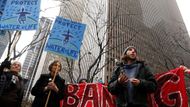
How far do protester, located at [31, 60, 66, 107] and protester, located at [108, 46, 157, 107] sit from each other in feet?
3.73

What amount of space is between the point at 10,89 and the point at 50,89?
3.37 ft

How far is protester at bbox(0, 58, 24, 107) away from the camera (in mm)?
5129

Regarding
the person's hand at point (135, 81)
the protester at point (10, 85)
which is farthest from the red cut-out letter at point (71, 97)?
the person's hand at point (135, 81)

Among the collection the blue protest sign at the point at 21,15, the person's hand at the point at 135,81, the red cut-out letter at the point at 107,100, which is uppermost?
the blue protest sign at the point at 21,15

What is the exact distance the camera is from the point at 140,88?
13.6 feet

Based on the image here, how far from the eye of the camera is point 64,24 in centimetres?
702

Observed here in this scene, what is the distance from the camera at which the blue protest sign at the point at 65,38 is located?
21.5ft

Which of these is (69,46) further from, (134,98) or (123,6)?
(123,6)

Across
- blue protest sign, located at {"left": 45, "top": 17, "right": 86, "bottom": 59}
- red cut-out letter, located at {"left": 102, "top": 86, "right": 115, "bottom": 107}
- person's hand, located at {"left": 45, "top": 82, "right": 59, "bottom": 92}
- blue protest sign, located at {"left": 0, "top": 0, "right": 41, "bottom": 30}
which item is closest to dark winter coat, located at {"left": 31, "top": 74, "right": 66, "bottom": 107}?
person's hand, located at {"left": 45, "top": 82, "right": 59, "bottom": 92}

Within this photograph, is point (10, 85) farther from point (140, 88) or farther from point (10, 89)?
point (140, 88)

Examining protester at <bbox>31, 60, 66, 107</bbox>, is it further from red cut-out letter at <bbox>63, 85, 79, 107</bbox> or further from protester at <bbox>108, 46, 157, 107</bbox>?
protester at <bbox>108, 46, 157, 107</bbox>

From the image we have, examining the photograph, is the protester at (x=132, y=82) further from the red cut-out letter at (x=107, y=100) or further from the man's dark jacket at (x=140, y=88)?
the red cut-out letter at (x=107, y=100)

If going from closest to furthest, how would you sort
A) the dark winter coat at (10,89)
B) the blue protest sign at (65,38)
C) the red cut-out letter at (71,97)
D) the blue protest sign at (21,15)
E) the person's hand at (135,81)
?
1. the person's hand at (135,81)
2. the dark winter coat at (10,89)
3. the red cut-out letter at (71,97)
4. the blue protest sign at (65,38)
5. the blue protest sign at (21,15)

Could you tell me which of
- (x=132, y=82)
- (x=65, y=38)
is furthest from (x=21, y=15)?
(x=132, y=82)
